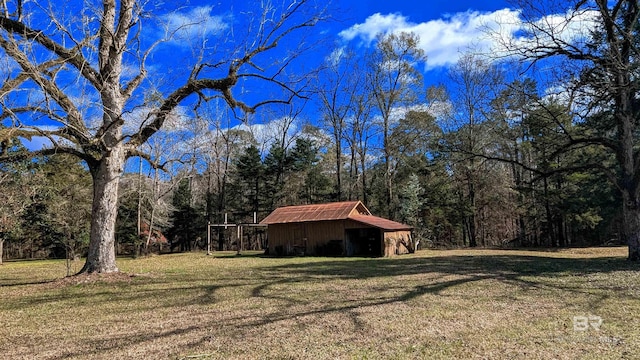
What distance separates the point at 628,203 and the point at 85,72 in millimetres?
17894

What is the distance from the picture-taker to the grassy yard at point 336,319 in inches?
186

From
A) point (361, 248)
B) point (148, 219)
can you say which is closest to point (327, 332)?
point (361, 248)

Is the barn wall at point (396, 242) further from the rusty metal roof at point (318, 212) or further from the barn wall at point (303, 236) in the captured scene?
the barn wall at point (303, 236)

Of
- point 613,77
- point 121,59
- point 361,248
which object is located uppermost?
point 121,59

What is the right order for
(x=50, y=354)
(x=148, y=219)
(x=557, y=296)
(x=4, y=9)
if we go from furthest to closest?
(x=148, y=219) → (x=4, y=9) → (x=557, y=296) → (x=50, y=354)

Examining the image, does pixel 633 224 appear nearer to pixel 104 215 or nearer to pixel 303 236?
pixel 104 215

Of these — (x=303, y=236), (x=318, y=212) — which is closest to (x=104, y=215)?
(x=303, y=236)

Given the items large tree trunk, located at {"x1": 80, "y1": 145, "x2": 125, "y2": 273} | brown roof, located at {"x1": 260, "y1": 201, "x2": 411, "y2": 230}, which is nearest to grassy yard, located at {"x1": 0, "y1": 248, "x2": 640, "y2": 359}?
large tree trunk, located at {"x1": 80, "y1": 145, "x2": 125, "y2": 273}

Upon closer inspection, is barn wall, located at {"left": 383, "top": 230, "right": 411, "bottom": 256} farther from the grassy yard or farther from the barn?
the grassy yard

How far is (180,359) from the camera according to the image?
447 centimetres

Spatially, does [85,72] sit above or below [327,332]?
above

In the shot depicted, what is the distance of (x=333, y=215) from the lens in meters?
25.8

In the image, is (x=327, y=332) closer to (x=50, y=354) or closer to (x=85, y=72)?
(x=50, y=354)

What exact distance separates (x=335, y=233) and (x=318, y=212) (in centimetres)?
227
